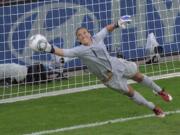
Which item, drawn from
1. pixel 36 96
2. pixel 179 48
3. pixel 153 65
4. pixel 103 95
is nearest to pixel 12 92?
pixel 36 96

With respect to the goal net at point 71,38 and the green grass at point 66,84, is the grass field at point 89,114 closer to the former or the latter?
the green grass at point 66,84

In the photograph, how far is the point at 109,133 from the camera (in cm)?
943

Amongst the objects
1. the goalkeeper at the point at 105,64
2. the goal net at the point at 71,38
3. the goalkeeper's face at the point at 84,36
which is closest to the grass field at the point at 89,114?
the goalkeeper at the point at 105,64

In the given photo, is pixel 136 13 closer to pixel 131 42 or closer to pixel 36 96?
pixel 131 42

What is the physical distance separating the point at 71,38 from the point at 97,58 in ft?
18.7

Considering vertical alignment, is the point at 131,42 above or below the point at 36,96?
above

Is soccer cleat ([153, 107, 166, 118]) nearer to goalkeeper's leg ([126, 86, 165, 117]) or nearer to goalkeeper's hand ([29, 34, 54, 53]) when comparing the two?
goalkeeper's leg ([126, 86, 165, 117])

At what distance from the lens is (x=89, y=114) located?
36.8 feet

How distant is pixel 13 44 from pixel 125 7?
3098 mm

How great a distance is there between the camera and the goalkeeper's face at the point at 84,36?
32.6 ft

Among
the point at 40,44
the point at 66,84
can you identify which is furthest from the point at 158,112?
the point at 66,84

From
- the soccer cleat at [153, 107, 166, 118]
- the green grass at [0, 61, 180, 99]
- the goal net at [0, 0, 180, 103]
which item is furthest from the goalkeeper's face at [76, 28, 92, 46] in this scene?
the green grass at [0, 61, 180, 99]

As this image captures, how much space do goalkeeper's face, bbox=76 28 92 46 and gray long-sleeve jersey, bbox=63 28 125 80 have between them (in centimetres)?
7

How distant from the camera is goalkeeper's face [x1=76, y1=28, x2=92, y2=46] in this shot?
9.95 m
